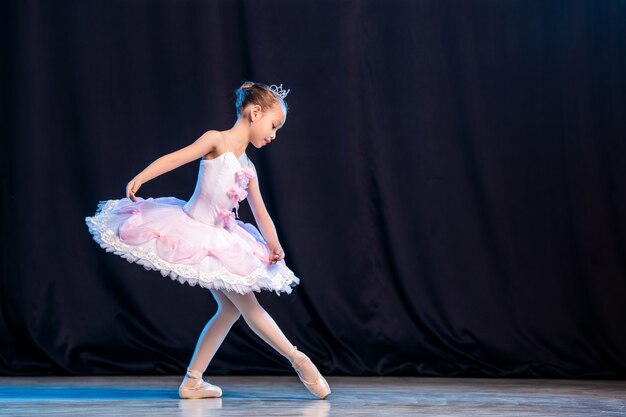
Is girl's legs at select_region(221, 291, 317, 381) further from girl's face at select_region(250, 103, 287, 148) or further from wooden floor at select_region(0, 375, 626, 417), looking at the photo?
girl's face at select_region(250, 103, 287, 148)

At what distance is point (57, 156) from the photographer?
13.1 feet

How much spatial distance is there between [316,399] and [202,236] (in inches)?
28.1

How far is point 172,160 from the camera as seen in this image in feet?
9.00

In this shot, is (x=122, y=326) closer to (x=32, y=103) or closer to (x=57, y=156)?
(x=57, y=156)

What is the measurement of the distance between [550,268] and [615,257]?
292 millimetres

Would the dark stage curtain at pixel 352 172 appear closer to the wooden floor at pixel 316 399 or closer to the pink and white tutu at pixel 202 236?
the wooden floor at pixel 316 399

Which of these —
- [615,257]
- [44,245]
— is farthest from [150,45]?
[615,257]

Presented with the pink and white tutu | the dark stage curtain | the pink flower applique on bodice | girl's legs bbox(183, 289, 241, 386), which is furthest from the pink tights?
the dark stage curtain

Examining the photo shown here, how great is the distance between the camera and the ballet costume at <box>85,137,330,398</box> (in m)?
2.66

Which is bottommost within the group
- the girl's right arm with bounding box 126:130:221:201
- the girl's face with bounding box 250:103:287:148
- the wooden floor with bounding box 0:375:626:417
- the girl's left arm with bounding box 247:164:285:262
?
the wooden floor with bounding box 0:375:626:417

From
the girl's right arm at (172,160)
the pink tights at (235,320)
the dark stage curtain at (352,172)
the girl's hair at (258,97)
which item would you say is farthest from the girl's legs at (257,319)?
the dark stage curtain at (352,172)

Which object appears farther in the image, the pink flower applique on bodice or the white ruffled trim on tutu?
the pink flower applique on bodice

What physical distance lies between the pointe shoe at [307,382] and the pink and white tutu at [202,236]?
0.75 feet

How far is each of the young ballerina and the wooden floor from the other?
170 millimetres
